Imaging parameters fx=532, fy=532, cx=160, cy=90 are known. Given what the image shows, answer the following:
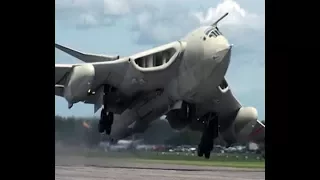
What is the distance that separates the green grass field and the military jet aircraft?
23cm

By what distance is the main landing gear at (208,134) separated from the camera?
33.1 ft

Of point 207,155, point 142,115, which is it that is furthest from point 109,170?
point 207,155

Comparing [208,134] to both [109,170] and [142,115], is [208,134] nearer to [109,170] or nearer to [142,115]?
[142,115]

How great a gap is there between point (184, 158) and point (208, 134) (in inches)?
56.5

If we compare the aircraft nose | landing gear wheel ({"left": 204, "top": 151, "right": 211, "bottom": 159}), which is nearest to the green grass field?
landing gear wheel ({"left": 204, "top": 151, "right": 211, "bottom": 159})

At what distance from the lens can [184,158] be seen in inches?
361

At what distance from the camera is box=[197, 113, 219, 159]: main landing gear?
33.1ft

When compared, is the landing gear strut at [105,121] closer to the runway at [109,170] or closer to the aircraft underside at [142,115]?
the aircraft underside at [142,115]

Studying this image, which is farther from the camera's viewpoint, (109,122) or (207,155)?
(207,155)

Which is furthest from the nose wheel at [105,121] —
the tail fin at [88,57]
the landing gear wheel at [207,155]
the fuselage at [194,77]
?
the landing gear wheel at [207,155]

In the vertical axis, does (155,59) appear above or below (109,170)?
above
